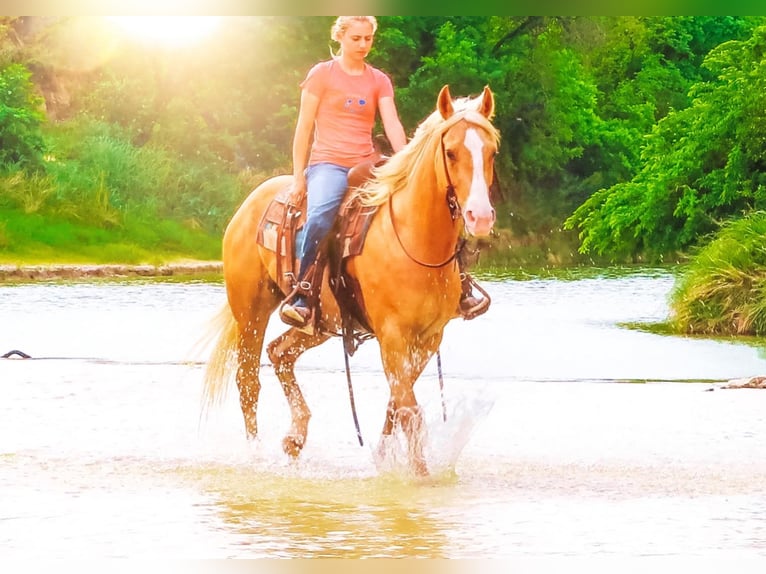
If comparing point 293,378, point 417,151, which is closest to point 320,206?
point 417,151

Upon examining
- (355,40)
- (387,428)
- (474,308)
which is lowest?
(387,428)

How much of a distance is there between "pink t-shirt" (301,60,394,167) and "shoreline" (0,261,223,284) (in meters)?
2.03

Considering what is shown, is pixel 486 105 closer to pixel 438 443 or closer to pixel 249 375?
pixel 438 443

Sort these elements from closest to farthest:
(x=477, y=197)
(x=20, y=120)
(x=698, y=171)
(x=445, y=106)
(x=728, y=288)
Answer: (x=477, y=197), (x=445, y=106), (x=20, y=120), (x=698, y=171), (x=728, y=288)

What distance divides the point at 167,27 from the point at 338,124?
2.10 metres

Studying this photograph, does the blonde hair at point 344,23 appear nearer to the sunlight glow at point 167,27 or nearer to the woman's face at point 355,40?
the woman's face at point 355,40

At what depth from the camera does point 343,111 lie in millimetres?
5988

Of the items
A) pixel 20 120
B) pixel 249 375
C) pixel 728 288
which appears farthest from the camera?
pixel 728 288

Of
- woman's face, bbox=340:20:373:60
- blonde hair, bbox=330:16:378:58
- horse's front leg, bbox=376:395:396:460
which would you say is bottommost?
horse's front leg, bbox=376:395:396:460

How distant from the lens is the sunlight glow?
7637mm

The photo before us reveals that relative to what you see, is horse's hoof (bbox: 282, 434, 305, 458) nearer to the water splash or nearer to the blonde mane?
the water splash

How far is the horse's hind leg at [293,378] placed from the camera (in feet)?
20.8

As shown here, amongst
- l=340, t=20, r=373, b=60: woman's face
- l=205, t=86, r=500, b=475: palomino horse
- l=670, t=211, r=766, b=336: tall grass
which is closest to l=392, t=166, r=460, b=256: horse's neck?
l=205, t=86, r=500, b=475: palomino horse

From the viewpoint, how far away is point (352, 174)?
19.4ft
